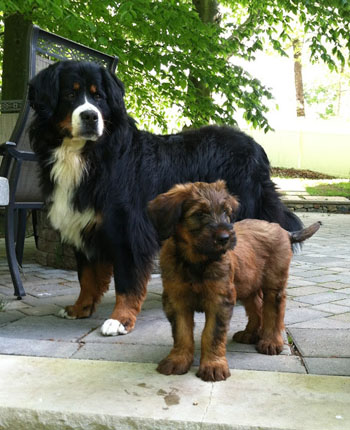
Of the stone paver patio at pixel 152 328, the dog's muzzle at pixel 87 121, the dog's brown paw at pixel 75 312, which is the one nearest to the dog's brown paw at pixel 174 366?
the stone paver patio at pixel 152 328

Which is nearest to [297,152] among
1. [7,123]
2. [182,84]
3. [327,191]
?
[327,191]

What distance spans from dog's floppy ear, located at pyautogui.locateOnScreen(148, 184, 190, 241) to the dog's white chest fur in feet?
3.73

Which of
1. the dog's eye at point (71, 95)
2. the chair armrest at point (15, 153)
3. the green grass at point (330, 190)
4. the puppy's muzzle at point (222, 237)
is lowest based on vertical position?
the green grass at point (330, 190)

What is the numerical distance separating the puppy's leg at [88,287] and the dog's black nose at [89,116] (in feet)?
3.30

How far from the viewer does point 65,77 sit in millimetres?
3617

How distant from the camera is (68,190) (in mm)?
3744

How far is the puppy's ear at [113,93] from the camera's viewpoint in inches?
146

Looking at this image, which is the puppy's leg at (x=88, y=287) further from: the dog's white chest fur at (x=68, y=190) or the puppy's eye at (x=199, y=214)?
the puppy's eye at (x=199, y=214)

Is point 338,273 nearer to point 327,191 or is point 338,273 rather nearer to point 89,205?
point 89,205

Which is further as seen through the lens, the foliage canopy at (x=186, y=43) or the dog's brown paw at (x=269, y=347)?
the foliage canopy at (x=186, y=43)

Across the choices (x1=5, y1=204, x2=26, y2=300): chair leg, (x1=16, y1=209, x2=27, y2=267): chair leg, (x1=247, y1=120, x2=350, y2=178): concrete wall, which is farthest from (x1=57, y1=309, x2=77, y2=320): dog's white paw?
(x1=247, y1=120, x2=350, y2=178): concrete wall

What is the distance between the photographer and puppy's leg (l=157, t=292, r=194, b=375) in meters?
2.76

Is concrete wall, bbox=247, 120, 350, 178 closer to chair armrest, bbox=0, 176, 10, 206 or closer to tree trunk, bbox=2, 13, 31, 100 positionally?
tree trunk, bbox=2, 13, 31, 100

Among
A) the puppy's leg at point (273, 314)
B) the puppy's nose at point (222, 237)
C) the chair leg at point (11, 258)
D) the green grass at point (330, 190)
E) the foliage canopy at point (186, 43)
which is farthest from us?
the green grass at point (330, 190)
